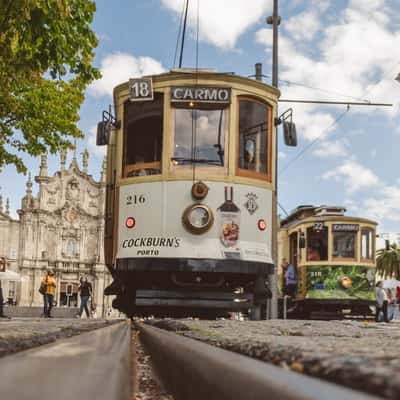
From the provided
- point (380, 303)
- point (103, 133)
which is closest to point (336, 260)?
point (380, 303)

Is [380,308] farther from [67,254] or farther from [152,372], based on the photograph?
[67,254]

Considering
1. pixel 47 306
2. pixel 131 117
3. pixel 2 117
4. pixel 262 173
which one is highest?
pixel 2 117

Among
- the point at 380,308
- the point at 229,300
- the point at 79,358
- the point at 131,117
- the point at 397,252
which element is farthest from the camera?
the point at 397,252

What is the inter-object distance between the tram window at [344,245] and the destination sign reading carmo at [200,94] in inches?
466

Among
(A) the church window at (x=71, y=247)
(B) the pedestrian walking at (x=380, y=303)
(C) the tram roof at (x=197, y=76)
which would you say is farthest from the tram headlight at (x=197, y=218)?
(A) the church window at (x=71, y=247)

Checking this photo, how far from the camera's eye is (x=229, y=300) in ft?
30.0

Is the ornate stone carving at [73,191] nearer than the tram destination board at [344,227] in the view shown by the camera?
No

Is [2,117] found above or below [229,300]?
above

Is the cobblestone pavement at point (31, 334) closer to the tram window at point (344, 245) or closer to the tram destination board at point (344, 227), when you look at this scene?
the tram destination board at point (344, 227)

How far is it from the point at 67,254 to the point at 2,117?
6557cm

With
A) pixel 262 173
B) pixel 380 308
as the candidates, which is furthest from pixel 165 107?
pixel 380 308

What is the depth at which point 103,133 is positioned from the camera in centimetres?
982

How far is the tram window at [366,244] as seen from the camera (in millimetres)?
20672

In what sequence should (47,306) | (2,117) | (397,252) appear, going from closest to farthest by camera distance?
1. (2,117)
2. (47,306)
3. (397,252)
